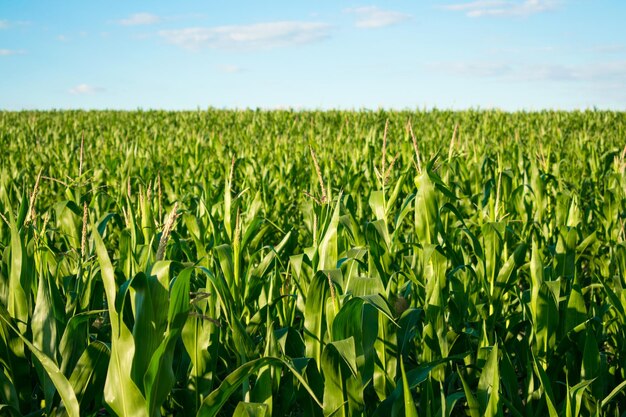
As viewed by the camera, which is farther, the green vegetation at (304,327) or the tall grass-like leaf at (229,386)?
the green vegetation at (304,327)

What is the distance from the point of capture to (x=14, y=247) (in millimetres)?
1892

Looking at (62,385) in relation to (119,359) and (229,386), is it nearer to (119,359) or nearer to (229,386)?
(119,359)

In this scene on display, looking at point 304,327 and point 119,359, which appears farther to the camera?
point 304,327

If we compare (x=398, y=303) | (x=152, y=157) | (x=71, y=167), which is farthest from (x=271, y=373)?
(x=152, y=157)

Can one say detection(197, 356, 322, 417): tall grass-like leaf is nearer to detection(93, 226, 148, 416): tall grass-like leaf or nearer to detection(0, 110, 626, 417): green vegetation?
detection(0, 110, 626, 417): green vegetation

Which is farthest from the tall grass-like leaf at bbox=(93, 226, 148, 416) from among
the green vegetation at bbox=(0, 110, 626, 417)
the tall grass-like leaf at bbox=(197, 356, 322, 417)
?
the tall grass-like leaf at bbox=(197, 356, 322, 417)

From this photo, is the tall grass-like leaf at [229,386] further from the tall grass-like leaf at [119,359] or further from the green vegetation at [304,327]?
the tall grass-like leaf at [119,359]

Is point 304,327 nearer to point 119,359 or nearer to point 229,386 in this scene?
point 229,386

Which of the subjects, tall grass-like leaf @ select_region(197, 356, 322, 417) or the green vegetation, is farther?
the green vegetation

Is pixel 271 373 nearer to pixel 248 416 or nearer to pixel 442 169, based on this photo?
pixel 248 416

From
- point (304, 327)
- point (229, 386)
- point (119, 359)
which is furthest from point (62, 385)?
point (304, 327)

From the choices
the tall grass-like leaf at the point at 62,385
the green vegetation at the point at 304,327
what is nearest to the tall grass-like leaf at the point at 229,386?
the green vegetation at the point at 304,327

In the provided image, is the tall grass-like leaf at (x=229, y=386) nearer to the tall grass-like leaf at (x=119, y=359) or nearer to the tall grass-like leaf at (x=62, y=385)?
the tall grass-like leaf at (x=119, y=359)

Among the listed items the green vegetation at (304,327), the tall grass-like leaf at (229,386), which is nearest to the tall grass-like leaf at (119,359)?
the green vegetation at (304,327)
